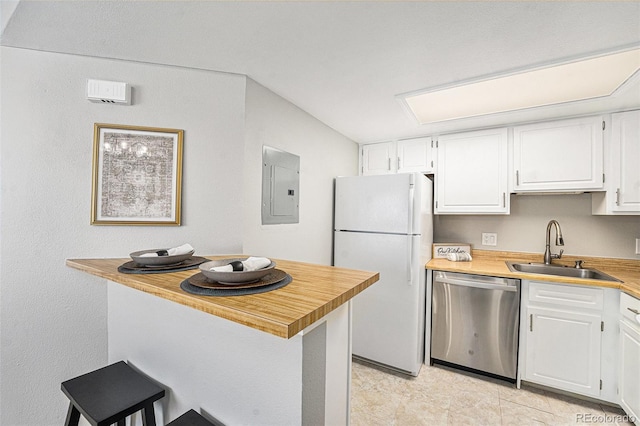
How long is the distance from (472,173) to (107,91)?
Answer: 9.15 ft

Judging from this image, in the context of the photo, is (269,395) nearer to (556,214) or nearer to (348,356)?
(348,356)

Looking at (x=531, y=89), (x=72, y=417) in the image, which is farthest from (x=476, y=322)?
(x=72, y=417)

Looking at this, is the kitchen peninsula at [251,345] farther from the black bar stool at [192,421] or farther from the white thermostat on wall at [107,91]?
the white thermostat on wall at [107,91]

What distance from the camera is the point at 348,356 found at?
1166mm

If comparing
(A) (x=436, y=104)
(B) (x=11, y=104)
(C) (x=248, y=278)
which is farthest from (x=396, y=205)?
(B) (x=11, y=104)

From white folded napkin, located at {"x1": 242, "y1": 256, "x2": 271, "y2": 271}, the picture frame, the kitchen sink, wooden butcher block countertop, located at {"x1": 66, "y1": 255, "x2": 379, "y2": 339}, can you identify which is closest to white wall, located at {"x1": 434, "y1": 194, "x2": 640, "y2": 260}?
the kitchen sink

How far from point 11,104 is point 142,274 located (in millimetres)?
1208

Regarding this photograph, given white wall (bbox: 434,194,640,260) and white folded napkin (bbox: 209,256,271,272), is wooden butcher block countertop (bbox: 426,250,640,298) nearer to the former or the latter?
white wall (bbox: 434,194,640,260)

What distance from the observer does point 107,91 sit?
1505 millimetres

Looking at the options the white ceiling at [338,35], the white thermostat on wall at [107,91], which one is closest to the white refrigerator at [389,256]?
the white ceiling at [338,35]

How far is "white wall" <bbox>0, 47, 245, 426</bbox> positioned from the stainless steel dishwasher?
207 centimetres

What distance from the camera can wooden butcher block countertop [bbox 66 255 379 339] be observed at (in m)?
0.67

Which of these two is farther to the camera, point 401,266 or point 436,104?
point 401,266

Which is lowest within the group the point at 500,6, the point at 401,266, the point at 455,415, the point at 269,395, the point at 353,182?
the point at 455,415
